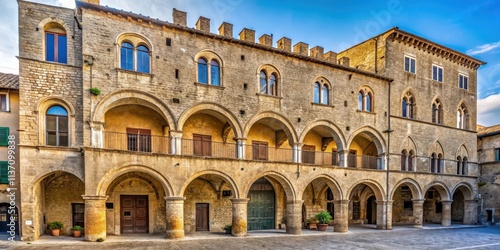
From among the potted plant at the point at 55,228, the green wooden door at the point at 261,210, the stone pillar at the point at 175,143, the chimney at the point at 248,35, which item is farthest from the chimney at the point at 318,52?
the potted plant at the point at 55,228

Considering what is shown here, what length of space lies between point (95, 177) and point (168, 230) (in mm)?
4486

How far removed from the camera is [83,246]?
44.5 ft

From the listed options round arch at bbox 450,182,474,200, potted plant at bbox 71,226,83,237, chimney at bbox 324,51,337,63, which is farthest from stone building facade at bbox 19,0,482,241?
round arch at bbox 450,182,474,200

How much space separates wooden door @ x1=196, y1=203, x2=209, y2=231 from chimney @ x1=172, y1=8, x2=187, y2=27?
36.3 feet

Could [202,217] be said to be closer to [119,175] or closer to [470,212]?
[119,175]

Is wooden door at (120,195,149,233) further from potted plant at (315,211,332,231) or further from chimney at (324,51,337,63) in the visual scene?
chimney at (324,51,337,63)

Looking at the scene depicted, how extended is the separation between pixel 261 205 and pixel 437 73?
62.4ft

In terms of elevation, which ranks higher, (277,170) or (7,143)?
(7,143)

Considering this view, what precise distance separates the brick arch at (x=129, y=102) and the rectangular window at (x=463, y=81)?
26.2 metres

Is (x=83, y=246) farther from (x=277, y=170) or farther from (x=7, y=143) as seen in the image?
(x=277, y=170)

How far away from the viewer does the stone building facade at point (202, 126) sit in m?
14.8

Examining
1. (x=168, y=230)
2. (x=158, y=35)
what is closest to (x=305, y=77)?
(x=158, y=35)

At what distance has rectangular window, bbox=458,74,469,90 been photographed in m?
27.7

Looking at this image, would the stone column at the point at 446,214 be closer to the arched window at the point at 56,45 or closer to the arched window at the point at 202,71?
the arched window at the point at 202,71
